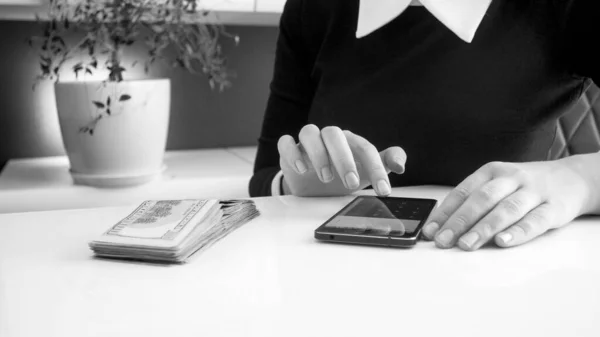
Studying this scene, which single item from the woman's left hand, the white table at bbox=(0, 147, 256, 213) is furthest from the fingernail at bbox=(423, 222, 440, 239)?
the white table at bbox=(0, 147, 256, 213)

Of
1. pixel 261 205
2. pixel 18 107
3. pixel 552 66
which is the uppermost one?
pixel 552 66

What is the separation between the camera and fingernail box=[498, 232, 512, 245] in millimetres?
582

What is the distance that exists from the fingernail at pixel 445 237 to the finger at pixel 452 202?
19 millimetres

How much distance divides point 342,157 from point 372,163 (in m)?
0.05

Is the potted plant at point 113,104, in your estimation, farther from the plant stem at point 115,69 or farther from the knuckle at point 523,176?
the knuckle at point 523,176

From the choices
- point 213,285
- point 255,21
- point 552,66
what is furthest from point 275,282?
point 255,21

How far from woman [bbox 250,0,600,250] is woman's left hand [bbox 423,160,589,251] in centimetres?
15

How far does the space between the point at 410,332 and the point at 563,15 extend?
78 cm

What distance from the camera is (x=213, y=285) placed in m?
0.49

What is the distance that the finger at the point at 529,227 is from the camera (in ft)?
1.92

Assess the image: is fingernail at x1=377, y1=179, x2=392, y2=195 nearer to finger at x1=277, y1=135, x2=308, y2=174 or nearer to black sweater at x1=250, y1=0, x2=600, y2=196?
finger at x1=277, y1=135, x2=308, y2=174

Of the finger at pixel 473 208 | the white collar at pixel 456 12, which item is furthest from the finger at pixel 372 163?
the white collar at pixel 456 12

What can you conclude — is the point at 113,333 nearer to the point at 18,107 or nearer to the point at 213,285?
the point at 213,285

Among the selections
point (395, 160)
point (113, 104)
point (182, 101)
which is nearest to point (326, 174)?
point (395, 160)
